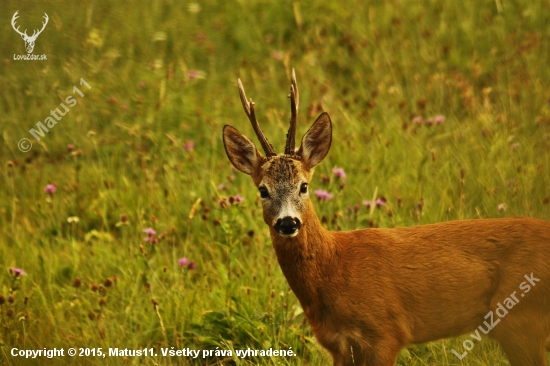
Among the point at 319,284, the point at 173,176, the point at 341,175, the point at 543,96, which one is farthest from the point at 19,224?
the point at 543,96

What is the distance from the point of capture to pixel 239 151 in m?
4.31

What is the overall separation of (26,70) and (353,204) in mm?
4420

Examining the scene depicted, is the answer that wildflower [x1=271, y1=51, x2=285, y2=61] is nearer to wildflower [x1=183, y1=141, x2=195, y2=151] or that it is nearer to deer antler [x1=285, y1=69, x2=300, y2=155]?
wildflower [x1=183, y1=141, x2=195, y2=151]

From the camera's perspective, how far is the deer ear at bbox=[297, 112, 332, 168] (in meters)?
A: 4.22

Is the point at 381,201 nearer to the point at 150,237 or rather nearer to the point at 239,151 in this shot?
the point at 239,151

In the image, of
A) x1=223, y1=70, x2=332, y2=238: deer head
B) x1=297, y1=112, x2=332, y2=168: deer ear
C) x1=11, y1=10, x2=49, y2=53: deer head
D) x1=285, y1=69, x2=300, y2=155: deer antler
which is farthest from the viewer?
x1=11, y1=10, x2=49, y2=53: deer head

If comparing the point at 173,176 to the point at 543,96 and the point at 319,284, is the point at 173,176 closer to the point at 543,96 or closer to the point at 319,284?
the point at 319,284

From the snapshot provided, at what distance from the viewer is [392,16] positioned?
27.8 ft

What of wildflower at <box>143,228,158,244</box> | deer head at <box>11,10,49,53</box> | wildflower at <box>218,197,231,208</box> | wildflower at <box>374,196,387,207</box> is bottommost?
wildflower at <box>143,228,158,244</box>

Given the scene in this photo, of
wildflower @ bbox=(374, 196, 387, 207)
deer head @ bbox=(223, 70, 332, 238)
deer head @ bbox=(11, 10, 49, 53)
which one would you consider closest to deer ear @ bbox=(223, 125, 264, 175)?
deer head @ bbox=(223, 70, 332, 238)

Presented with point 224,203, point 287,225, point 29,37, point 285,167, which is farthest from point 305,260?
point 29,37

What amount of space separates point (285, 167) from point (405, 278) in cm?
84

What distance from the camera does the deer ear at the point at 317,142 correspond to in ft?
13.9

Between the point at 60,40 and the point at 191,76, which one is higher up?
the point at 60,40
